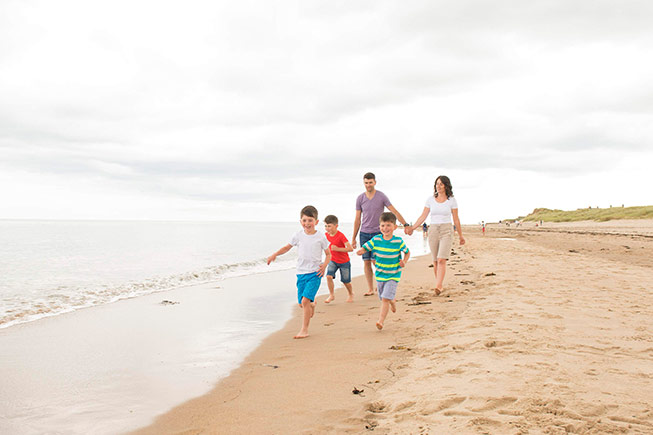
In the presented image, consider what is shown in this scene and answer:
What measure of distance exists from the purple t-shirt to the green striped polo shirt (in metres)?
2.27

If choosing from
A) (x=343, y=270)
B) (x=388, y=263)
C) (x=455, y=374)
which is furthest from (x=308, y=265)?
(x=343, y=270)

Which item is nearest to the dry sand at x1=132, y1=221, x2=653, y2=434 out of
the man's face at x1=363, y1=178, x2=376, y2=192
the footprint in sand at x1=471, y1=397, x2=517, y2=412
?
the footprint in sand at x1=471, y1=397, x2=517, y2=412

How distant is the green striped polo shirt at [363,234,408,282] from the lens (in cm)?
590

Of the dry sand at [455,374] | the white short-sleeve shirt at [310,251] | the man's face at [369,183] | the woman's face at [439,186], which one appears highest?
the man's face at [369,183]

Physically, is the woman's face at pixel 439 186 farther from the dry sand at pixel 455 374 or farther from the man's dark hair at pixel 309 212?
the man's dark hair at pixel 309 212

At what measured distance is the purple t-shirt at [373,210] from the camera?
27.2 ft

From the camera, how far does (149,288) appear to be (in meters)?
12.2

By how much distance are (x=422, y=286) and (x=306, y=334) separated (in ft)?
15.7

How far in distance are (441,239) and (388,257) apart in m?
2.66

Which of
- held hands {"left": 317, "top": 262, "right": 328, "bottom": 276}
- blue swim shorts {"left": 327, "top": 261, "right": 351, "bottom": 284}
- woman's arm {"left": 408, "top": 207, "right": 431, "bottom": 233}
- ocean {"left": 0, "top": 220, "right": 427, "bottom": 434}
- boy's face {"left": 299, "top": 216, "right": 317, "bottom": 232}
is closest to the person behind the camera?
ocean {"left": 0, "top": 220, "right": 427, "bottom": 434}

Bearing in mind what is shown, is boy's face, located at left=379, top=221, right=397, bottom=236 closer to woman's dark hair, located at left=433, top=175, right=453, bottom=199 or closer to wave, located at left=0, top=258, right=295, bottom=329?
woman's dark hair, located at left=433, top=175, right=453, bottom=199

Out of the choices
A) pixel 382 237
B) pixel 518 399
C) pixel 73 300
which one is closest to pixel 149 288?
pixel 73 300

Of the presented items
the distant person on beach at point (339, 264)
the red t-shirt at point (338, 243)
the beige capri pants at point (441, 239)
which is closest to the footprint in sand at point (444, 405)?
the red t-shirt at point (338, 243)

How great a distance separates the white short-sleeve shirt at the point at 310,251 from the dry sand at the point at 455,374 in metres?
0.95
